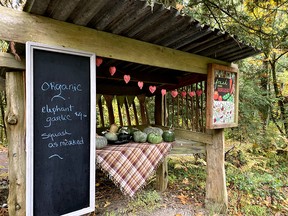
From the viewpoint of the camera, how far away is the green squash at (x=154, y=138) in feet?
9.55

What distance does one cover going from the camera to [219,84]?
2.94m

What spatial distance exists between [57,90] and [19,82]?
0.31m

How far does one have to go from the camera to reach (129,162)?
8.20ft

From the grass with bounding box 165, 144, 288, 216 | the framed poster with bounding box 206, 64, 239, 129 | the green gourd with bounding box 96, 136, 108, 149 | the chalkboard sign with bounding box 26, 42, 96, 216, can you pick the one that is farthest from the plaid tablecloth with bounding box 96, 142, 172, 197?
the grass with bounding box 165, 144, 288, 216

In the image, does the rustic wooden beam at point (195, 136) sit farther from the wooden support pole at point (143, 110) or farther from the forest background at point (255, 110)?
the forest background at point (255, 110)

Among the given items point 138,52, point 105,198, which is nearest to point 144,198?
point 105,198

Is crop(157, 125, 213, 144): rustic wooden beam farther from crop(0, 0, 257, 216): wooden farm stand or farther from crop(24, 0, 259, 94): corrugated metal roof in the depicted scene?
crop(24, 0, 259, 94): corrugated metal roof

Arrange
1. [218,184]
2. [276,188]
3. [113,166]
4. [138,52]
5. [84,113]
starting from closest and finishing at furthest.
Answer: [84,113]
[138,52]
[113,166]
[218,184]
[276,188]

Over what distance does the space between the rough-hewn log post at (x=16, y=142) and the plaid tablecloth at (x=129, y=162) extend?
813mm

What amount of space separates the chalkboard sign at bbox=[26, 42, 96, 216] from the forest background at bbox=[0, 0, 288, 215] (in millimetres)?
1581

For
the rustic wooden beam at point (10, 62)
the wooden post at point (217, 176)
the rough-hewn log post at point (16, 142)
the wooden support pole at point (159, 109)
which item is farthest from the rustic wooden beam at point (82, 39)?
the wooden support pole at point (159, 109)

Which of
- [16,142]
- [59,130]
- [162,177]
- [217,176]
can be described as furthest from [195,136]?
[16,142]

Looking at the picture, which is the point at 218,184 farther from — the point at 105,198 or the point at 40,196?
the point at 40,196

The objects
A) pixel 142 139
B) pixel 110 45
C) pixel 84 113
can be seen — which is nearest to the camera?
pixel 84 113
